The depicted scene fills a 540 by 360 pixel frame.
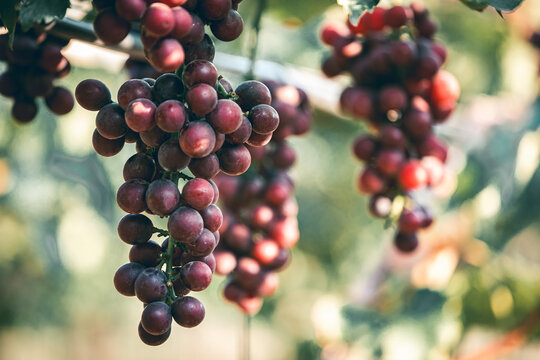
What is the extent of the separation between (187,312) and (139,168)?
195 mm

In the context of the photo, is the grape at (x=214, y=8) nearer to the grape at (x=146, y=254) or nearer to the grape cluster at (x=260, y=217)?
the grape at (x=146, y=254)

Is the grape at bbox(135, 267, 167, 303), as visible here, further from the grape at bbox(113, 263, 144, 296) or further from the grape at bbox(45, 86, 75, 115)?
the grape at bbox(45, 86, 75, 115)

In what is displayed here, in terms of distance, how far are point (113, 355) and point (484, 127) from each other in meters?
5.08

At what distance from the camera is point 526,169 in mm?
1747

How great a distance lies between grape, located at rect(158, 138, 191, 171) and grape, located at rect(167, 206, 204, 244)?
0.05 m

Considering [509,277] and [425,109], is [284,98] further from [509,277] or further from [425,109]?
[509,277]

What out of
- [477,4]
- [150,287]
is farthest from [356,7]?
[150,287]

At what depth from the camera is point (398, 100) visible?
124 centimetres

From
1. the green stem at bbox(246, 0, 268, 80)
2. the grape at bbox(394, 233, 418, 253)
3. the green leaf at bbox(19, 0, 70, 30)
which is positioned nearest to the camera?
the green leaf at bbox(19, 0, 70, 30)

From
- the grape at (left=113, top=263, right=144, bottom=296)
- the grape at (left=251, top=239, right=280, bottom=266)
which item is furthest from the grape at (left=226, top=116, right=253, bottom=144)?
the grape at (left=251, top=239, right=280, bottom=266)

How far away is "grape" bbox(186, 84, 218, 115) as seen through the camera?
0.66 metres

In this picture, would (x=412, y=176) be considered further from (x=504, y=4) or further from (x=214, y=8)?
(x=214, y=8)

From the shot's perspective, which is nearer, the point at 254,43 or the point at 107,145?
the point at 107,145

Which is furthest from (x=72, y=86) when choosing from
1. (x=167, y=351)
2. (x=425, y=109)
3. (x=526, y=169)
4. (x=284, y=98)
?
(x=167, y=351)
